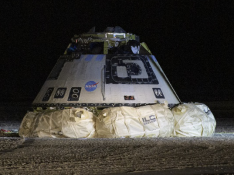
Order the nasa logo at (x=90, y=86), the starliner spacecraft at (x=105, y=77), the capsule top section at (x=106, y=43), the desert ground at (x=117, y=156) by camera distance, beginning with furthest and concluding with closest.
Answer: the capsule top section at (x=106, y=43) → the nasa logo at (x=90, y=86) → the starliner spacecraft at (x=105, y=77) → the desert ground at (x=117, y=156)

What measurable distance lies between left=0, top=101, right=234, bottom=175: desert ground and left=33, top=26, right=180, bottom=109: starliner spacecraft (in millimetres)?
1424

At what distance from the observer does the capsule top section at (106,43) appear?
1073 cm

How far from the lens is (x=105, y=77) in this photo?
393 inches

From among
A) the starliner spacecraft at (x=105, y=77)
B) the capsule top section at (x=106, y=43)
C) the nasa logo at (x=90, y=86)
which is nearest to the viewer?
the starliner spacecraft at (x=105, y=77)

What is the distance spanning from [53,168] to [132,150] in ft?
5.32

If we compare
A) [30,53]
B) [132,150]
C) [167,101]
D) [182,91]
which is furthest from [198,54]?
[132,150]

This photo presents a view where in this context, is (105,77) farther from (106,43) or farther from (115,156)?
(115,156)

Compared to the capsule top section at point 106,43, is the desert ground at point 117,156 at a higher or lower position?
lower

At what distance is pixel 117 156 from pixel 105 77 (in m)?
3.75

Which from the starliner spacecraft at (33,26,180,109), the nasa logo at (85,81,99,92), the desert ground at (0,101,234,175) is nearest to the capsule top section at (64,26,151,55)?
the starliner spacecraft at (33,26,180,109)

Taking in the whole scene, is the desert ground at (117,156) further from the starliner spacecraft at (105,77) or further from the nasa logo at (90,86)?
the nasa logo at (90,86)

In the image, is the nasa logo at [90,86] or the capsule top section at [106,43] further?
the capsule top section at [106,43]

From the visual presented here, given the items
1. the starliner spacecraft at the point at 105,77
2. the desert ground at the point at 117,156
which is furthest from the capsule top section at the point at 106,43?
the desert ground at the point at 117,156

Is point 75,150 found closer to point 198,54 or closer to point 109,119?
point 109,119
